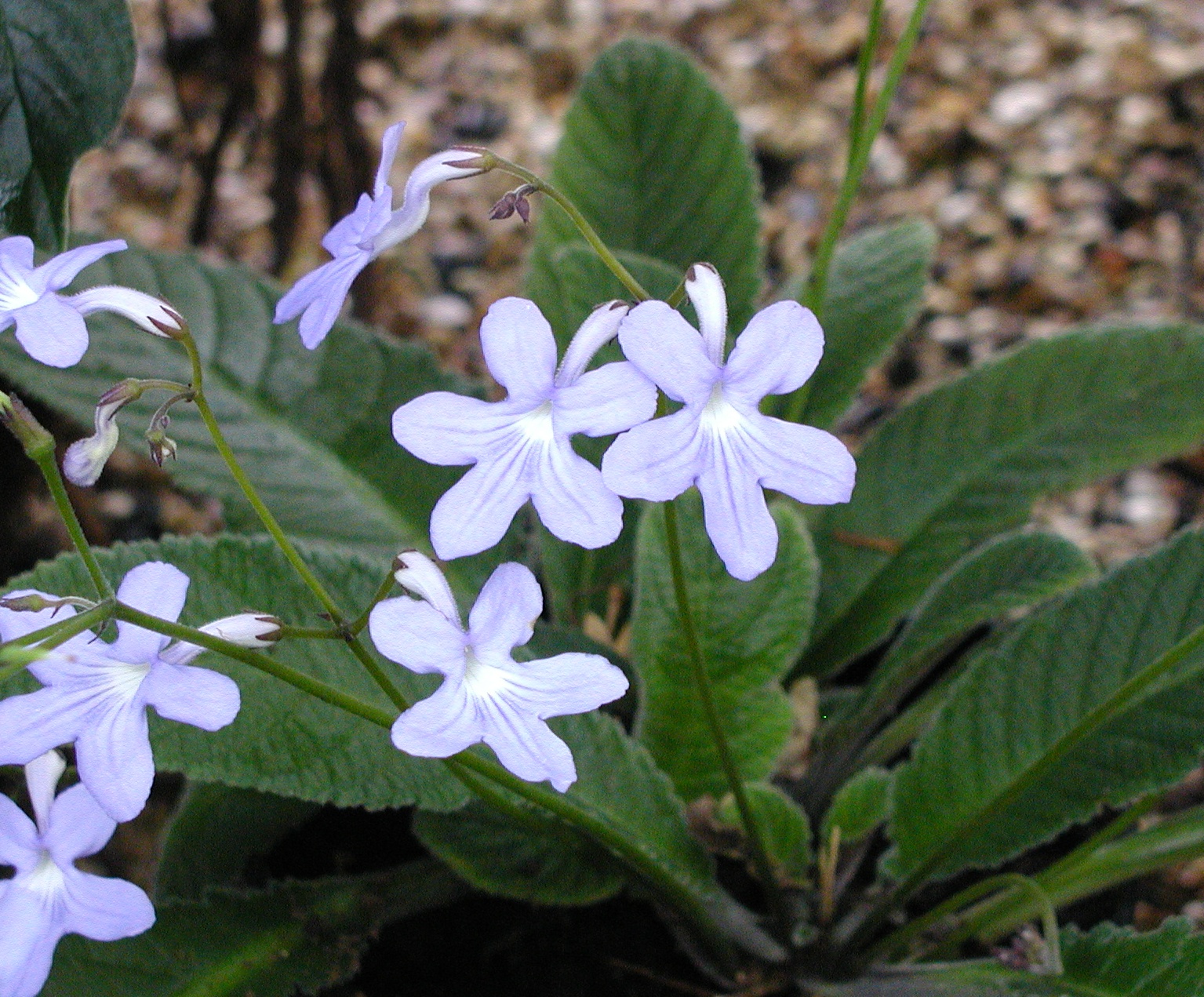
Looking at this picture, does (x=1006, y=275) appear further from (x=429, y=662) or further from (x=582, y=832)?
(x=429, y=662)

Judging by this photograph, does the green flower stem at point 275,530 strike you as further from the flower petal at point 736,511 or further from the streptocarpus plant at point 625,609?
the flower petal at point 736,511

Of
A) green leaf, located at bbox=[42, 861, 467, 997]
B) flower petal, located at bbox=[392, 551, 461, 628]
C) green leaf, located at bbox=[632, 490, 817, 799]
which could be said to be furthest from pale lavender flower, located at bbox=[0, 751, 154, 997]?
green leaf, located at bbox=[632, 490, 817, 799]

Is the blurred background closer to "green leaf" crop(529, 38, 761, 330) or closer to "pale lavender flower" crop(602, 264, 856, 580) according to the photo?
"green leaf" crop(529, 38, 761, 330)

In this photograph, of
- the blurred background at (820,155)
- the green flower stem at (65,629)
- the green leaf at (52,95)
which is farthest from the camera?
the blurred background at (820,155)

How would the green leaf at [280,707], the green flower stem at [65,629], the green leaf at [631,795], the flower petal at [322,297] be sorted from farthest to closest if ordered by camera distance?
1. the green leaf at [631,795]
2. the green leaf at [280,707]
3. the flower petal at [322,297]
4. the green flower stem at [65,629]

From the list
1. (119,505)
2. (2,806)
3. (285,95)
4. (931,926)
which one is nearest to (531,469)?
(2,806)

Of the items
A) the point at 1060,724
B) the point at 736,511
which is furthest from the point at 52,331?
the point at 1060,724

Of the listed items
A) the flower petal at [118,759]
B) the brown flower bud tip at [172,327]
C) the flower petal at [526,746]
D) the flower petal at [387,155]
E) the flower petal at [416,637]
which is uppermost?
the flower petal at [387,155]

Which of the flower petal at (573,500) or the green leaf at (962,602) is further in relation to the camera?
the green leaf at (962,602)

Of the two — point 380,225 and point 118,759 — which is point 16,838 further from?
point 380,225

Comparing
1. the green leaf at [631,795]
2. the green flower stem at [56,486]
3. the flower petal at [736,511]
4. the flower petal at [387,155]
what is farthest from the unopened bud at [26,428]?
the green leaf at [631,795]
